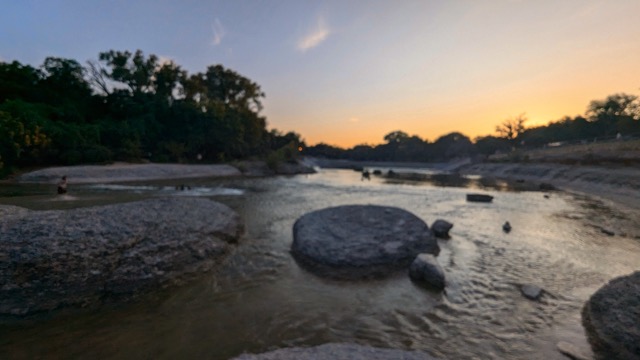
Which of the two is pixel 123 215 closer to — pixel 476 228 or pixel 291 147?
pixel 476 228

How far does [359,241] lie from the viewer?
27.8 feet

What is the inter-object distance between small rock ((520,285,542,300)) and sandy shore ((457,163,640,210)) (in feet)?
65.0

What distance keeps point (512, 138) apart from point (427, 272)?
Answer: 107312mm

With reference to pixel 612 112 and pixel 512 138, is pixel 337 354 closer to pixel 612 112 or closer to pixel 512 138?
pixel 612 112

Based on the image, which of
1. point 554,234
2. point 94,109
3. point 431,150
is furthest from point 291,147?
point 431,150

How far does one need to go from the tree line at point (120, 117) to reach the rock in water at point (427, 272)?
38182 mm

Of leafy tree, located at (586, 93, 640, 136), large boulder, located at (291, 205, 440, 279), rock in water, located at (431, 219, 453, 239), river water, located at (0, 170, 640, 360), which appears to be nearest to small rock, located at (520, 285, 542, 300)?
river water, located at (0, 170, 640, 360)

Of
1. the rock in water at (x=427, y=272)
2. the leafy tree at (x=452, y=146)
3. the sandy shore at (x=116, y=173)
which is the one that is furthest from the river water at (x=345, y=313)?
the leafy tree at (x=452, y=146)

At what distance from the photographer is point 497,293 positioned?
6496 mm

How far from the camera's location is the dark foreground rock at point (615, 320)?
4301 mm

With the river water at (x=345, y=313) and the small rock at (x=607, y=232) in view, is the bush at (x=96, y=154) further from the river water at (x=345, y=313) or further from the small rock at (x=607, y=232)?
the small rock at (x=607, y=232)

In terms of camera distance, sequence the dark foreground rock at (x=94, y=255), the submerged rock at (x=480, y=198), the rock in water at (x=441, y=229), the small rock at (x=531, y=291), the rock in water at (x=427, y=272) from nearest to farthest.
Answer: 1. the dark foreground rock at (x=94, y=255)
2. the small rock at (x=531, y=291)
3. the rock in water at (x=427, y=272)
4. the rock in water at (x=441, y=229)
5. the submerged rock at (x=480, y=198)

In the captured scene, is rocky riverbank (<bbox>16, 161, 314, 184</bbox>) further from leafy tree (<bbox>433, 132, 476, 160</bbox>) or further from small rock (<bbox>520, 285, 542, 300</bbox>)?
leafy tree (<bbox>433, 132, 476, 160</bbox>)

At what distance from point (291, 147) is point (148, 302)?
59.9 m
